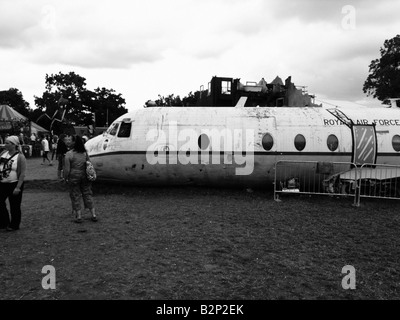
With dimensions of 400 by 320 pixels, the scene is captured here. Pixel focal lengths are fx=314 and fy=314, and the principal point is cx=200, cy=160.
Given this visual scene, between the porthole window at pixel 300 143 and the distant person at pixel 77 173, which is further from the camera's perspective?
the porthole window at pixel 300 143

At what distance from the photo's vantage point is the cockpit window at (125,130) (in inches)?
478

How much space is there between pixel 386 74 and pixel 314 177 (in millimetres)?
48410

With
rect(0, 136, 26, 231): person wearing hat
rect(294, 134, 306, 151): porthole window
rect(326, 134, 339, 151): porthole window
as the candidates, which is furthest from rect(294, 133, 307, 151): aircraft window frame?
rect(0, 136, 26, 231): person wearing hat

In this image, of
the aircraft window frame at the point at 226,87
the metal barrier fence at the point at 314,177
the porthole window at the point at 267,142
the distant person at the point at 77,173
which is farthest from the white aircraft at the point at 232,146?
the aircraft window frame at the point at 226,87

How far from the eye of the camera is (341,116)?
1233 cm

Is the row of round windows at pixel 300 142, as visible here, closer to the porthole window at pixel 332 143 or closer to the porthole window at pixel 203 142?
the porthole window at pixel 332 143

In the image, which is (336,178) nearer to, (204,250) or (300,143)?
(300,143)

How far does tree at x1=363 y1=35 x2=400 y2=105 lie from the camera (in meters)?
48.4

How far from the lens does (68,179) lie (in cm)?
805

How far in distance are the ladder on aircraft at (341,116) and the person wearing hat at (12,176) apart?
35.7ft

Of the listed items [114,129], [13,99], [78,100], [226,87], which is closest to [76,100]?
[78,100]

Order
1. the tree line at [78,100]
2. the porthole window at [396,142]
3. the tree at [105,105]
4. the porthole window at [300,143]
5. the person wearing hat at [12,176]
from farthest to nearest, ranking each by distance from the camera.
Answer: the tree at [105,105]
the tree line at [78,100]
the porthole window at [396,142]
the porthole window at [300,143]
the person wearing hat at [12,176]

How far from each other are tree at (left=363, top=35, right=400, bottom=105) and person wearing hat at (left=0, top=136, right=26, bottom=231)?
53.1 metres
